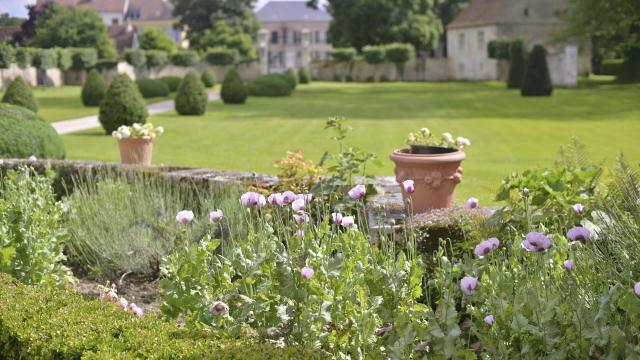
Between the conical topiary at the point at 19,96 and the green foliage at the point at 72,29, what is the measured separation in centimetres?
3051

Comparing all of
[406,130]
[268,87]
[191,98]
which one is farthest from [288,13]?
[406,130]

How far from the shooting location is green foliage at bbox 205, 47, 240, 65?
4988cm

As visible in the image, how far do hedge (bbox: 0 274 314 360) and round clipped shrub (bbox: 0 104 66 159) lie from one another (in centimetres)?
655

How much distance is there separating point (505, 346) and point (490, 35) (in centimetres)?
4719

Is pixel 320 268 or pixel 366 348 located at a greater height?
pixel 320 268

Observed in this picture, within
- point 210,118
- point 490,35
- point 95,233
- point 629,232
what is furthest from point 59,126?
point 490,35

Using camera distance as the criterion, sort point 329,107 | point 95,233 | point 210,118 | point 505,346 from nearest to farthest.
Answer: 1. point 505,346
2. point 95,233
3. point 210,118
4. point 329,107

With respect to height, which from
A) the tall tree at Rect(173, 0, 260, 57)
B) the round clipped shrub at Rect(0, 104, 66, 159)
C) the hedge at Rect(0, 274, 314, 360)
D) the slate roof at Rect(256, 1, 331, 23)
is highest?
the slate roof at Rect(256, 1, 331, 23)

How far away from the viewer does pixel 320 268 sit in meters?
3.48

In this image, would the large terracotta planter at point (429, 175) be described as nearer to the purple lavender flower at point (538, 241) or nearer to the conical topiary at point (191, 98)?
the purple lavender flower at point (538, 241)

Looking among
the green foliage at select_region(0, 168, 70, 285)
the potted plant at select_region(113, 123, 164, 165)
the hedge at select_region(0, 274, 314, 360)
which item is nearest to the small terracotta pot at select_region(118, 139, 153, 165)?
the potted plant at select_region(113, 123, 164, 165)

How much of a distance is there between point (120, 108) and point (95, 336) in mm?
14341

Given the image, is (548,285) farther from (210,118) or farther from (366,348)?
(210,118)

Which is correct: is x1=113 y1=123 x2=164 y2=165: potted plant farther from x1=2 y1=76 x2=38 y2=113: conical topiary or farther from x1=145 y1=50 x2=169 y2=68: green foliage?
x1=145 y1=50 x2=169 y2=68: green foliage
